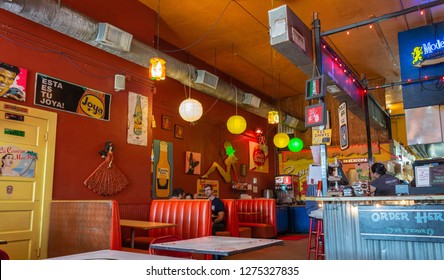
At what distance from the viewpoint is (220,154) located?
935cm

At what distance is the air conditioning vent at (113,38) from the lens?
510 centimetres

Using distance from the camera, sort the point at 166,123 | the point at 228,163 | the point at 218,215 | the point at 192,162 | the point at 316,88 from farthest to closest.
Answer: the point at 228,163 < the point at 192,162 < the point at 166,123 < the point at 218,215 < the point at 316,88

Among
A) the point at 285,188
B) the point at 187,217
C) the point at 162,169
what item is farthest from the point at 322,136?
the point at 285,188

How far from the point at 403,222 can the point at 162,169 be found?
5119mm

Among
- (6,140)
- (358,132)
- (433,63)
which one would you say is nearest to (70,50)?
(6,140)

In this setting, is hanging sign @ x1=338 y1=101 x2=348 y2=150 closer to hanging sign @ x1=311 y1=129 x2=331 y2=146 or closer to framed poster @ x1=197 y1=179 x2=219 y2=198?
hanging sign @ x1=311 y1=129 x2=331 y2=146

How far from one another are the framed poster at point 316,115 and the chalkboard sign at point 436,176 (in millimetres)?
1137

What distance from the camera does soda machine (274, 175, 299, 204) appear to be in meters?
10.8

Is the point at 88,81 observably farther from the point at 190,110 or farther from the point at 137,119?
the point at 190,110

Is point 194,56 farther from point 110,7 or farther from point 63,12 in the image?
point 63,12

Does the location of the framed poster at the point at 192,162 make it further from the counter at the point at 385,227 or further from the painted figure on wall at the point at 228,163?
the counter at the point at 385,227

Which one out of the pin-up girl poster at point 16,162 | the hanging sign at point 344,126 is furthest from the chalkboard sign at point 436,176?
the pin-up girl poster at point 16,162

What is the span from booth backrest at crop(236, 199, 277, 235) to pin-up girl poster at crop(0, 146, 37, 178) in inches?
199

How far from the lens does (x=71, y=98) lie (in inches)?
198
